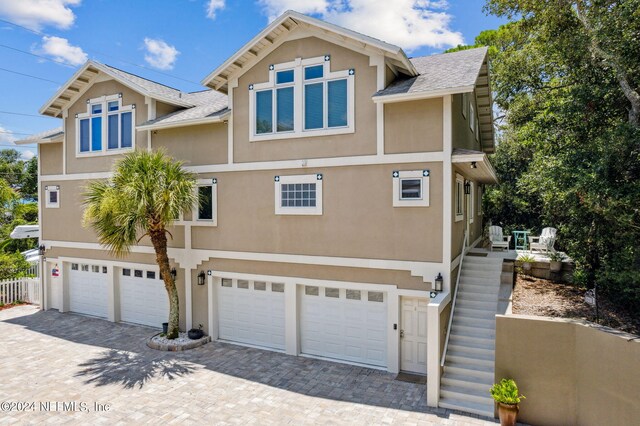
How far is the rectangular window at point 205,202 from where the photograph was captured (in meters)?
12.7

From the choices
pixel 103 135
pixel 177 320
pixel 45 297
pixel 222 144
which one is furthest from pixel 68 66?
pixel 177 320

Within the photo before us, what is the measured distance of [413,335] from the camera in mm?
10180

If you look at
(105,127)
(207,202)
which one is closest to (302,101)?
(207,202)

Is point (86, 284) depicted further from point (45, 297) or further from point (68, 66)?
point (68, 66)

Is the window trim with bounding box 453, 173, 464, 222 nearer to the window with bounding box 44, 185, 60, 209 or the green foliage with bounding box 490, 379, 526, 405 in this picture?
the green foliage with bounding box 490, 379, 526, 405

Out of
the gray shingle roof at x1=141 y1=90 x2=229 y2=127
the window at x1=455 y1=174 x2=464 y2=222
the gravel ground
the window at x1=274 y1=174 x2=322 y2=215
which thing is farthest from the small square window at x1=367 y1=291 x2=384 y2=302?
the gray shingle roof at x1=141 y1=90 x2=229 y2=127

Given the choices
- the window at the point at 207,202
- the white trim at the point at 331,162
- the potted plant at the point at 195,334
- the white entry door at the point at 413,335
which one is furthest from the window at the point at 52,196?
the white entry door at the point at 413,335

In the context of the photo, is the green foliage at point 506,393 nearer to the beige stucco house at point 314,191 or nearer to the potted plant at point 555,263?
the beige stucco house at point 314,191

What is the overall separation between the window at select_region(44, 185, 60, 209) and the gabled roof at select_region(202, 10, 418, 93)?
28.6ft

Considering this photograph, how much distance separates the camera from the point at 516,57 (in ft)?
43.8

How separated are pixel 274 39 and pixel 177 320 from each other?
9353 mm

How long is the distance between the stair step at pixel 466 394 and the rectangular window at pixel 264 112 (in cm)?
849

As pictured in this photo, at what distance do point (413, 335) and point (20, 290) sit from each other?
17.7m

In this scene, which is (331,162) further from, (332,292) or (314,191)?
(332,292)
